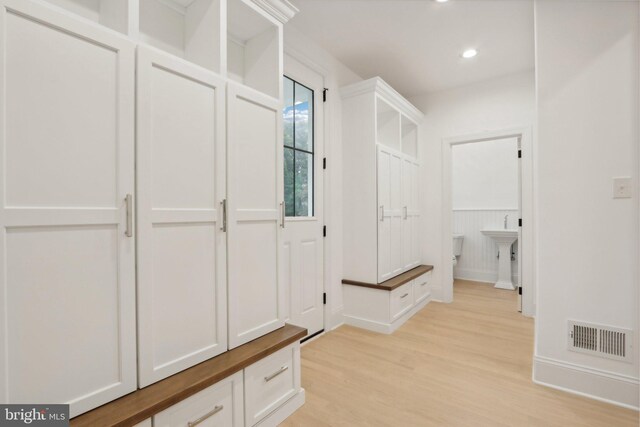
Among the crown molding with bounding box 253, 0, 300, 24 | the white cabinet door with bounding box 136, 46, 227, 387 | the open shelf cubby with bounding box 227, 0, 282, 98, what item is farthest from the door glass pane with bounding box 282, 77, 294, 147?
the white cabinet door with bounding box 136, 46, 227, 387

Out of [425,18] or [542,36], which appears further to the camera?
[425,18]

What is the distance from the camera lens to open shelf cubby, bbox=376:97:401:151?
3613 mm

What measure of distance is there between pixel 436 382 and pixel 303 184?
1885 mm

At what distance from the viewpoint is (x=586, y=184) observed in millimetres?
1983

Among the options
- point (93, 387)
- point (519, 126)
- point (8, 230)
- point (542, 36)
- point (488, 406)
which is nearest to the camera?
point (8, 230)

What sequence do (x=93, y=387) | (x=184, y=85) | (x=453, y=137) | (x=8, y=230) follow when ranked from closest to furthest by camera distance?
(x=8, y=230) < (x=93, y=387) < (x=184, y=85) < (x=453, y=137)

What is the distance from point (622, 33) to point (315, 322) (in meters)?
3.06

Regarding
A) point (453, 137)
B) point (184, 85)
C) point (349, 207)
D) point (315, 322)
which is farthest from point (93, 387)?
point (453, 137)

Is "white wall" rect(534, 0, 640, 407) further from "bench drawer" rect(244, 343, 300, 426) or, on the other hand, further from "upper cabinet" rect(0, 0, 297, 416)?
"upper cabinet" rect(0, 0, 297, 416)

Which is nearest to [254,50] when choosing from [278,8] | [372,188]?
[278,8]

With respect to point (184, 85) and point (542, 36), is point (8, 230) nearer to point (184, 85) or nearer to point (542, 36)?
point (184, 85)

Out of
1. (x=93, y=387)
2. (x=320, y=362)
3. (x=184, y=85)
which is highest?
(x=184, y=85)

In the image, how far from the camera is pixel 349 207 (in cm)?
330

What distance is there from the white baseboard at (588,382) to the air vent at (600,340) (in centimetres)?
12
